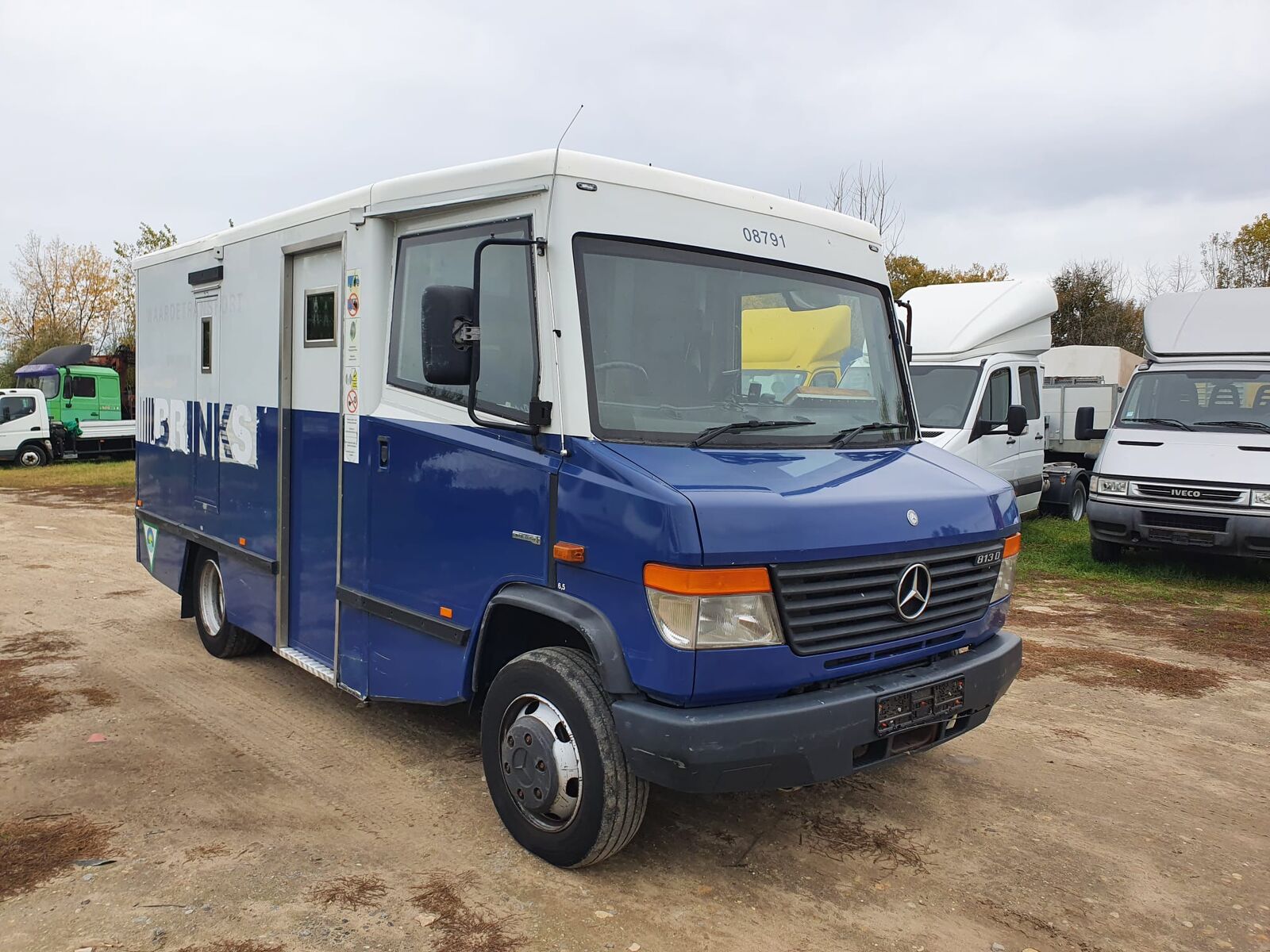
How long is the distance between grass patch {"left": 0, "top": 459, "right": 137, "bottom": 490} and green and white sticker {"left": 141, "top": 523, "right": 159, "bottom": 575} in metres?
14.8

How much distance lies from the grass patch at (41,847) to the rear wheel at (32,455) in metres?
25.1

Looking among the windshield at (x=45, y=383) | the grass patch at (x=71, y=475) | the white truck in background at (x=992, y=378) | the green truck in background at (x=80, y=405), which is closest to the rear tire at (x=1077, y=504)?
the white truck in background at (x=992, y=378)

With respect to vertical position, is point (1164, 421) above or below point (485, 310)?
below

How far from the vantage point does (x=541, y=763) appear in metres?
3.88

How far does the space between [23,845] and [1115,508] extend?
9.59 m

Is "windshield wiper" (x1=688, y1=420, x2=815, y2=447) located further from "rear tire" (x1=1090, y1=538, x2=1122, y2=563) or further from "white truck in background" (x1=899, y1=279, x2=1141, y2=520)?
"rear tire" (x1=1090, y1=538, x2=1122, y2=563)

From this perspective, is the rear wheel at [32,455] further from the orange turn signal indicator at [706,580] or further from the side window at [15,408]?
the orange turn signal indicator at [706,580]

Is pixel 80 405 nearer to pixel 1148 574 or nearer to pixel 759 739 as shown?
pixel 1148 574

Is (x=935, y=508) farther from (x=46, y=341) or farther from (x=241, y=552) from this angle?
(x=46, y=341)

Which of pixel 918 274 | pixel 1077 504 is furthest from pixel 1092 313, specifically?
pixel 1077 504

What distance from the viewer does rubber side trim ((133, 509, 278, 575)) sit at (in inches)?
232

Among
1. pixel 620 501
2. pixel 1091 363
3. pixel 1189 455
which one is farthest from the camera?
pixel 1091 363

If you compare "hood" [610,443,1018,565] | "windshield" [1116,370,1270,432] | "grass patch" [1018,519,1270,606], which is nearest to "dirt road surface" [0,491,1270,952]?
"hood" [610,443,1018,565]

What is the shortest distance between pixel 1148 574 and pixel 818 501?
8.60 meters
